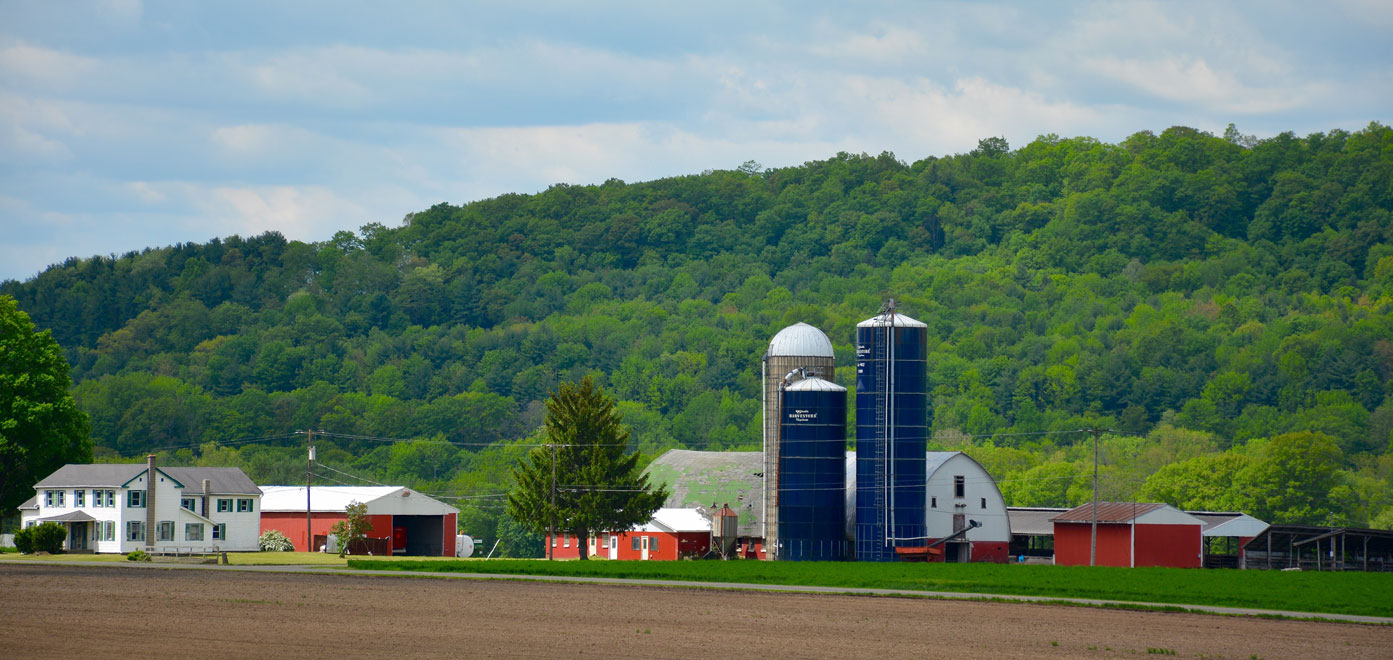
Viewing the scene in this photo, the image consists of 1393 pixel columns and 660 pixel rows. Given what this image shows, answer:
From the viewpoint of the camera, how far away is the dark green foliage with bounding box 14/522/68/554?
6700cm

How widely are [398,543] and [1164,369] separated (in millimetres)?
103303

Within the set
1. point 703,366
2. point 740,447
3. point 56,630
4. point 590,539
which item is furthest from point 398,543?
point 703,366

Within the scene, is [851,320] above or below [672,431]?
above

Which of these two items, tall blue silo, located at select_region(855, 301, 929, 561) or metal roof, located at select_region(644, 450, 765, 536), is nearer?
tall blue silo, located at select_region(855, 301, 929, 561)

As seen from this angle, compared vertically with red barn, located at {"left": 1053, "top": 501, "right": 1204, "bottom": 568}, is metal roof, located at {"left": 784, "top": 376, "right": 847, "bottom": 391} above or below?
above

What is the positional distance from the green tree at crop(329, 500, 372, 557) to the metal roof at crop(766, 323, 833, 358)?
21.7 metres

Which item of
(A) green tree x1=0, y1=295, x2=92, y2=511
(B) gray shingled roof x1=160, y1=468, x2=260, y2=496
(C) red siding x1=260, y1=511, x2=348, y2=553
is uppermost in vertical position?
(A) green tree x1=0, y1=295, x2=92, y2=511

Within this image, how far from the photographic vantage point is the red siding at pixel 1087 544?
7269 centimetres

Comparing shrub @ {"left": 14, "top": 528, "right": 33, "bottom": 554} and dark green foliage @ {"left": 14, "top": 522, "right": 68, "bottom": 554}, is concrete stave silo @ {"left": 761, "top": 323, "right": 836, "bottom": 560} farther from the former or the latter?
shrub @ {"left": 14, "top": 528, "right": 33, "bottom": 554}

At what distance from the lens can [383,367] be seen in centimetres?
19412

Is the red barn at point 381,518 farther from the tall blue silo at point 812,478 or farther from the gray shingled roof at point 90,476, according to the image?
the tall blue silo at point 812,478

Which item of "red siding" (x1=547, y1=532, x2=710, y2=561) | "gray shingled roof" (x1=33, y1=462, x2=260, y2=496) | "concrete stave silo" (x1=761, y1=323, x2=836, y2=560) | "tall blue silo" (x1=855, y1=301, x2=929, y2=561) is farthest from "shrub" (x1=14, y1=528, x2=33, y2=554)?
"tall blue silo" (x1=855, y1=301, x2=929, y2=561)

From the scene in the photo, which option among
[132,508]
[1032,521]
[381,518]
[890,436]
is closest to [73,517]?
[132,508]

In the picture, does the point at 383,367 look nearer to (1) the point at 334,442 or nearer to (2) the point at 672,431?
(1) the point at 334,442
